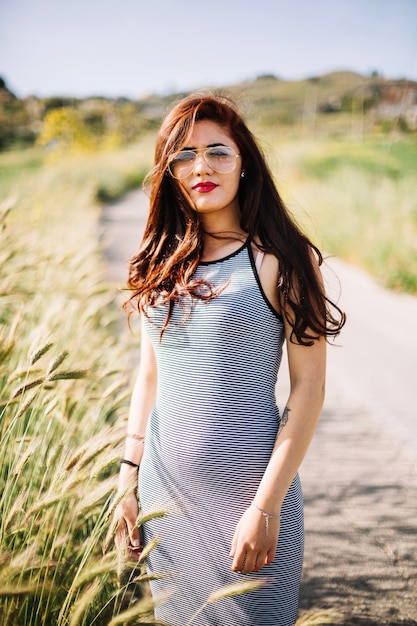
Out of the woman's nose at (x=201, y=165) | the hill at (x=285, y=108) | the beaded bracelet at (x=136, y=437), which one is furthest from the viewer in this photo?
the hill at (x=285, y=108)

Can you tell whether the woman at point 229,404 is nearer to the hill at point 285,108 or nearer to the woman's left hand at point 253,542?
the woman's left hand at point 253,542

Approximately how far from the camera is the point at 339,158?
27.1 metres

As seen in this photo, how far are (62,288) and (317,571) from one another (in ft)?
7.16

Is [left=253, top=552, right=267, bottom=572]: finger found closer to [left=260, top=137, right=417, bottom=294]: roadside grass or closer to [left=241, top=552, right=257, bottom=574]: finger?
[left=241, top=552, right=257, bottom=574]: finger

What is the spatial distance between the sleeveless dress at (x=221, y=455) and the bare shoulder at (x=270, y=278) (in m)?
0.02

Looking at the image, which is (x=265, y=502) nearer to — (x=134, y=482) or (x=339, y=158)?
(x=134, y=482)

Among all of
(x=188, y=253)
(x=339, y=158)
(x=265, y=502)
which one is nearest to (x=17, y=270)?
(x=188, y=253)

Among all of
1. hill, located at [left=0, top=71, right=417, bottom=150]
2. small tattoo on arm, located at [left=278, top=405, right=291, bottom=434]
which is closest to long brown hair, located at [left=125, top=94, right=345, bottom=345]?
small tattoo on arm, located at [left=278, top=405, right=291, bottom=434]

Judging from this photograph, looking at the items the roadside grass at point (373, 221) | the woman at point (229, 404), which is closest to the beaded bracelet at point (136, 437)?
the woman at point (229, 404)

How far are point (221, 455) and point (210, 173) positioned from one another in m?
0.78

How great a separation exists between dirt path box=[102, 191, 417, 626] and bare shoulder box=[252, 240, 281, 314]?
63cm

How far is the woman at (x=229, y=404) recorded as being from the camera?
1280 mm

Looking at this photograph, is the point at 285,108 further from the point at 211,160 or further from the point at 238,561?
the point at 238,561

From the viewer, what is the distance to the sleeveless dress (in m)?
1.29
